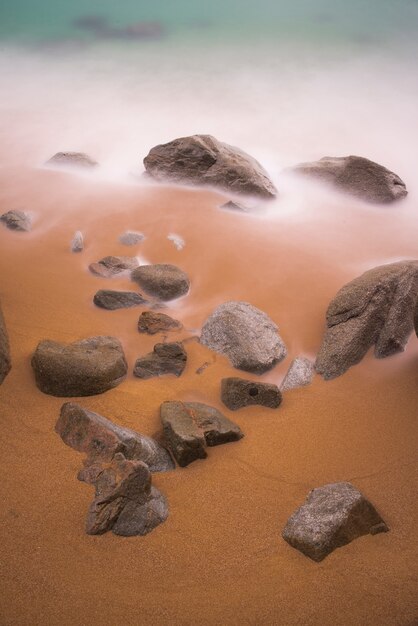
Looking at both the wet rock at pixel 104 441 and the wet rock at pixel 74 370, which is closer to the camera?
the wet rock at pixel 104 441

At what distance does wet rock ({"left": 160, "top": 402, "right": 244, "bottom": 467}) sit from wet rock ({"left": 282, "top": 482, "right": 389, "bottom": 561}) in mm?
848

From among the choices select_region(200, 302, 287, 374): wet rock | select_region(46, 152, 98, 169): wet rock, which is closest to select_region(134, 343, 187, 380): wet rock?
select_region(200, 302, 287, 374): wet rock

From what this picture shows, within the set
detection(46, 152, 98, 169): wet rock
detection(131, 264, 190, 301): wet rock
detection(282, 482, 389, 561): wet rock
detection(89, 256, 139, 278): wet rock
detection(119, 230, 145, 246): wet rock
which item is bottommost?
detection(46, 152, 98, 169): wet rock

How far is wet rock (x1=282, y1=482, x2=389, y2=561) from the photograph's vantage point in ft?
11.7

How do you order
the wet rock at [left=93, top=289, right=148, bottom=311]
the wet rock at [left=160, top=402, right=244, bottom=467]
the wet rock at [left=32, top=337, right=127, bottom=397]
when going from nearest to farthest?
1. the wet rock at [left=160, top=402, right=244, bottom=467]
2. the wet rock at [left=32, top=337, right=127, bottom=397]
3. the wet rock at [left=93, top=289, right=148, bottom=311]

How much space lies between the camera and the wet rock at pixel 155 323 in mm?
5727

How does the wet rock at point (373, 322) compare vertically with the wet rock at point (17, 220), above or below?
above

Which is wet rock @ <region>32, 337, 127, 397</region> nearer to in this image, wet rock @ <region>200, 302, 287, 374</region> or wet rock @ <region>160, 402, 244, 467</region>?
wet rock @ <region>160, 402, 244, 467</region>

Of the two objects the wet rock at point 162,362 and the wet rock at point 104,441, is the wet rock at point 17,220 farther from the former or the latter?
the wet rock at point 104,441

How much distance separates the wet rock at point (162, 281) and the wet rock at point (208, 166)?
242 centimetres

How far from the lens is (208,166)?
8508 mm

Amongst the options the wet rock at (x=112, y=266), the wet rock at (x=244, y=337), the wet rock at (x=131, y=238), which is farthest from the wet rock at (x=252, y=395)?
the wet rock at (x=131, y=238)

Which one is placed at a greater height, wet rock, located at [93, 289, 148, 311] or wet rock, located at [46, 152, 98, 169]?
wet rock, located at [93, 289, 148, 311]

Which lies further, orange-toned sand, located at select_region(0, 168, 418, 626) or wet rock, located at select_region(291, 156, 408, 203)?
wet rock, located at select_region(291, 156, 408, 203)
